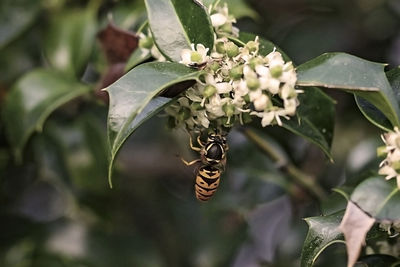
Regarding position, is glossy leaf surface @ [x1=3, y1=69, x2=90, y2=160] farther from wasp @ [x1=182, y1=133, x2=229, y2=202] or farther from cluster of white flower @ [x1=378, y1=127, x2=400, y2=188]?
cluster of white flower @ [x1=378, y1=127, x2=400, y2=188]

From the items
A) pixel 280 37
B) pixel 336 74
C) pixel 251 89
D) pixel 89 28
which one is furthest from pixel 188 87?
pixel 280 37

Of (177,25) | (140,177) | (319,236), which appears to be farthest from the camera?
(140,177)

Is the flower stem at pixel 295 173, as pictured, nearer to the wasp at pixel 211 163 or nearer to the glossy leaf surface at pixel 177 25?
the wasp at pixel 211 163

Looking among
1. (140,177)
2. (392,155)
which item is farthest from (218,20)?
(140,177)

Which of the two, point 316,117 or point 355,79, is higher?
point 355,79

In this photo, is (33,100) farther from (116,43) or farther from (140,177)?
(140,177)

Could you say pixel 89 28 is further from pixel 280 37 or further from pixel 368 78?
pixel 368 78

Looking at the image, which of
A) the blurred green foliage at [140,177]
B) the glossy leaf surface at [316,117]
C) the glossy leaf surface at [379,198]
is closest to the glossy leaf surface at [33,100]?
the blurred green foliage at [140,177]
